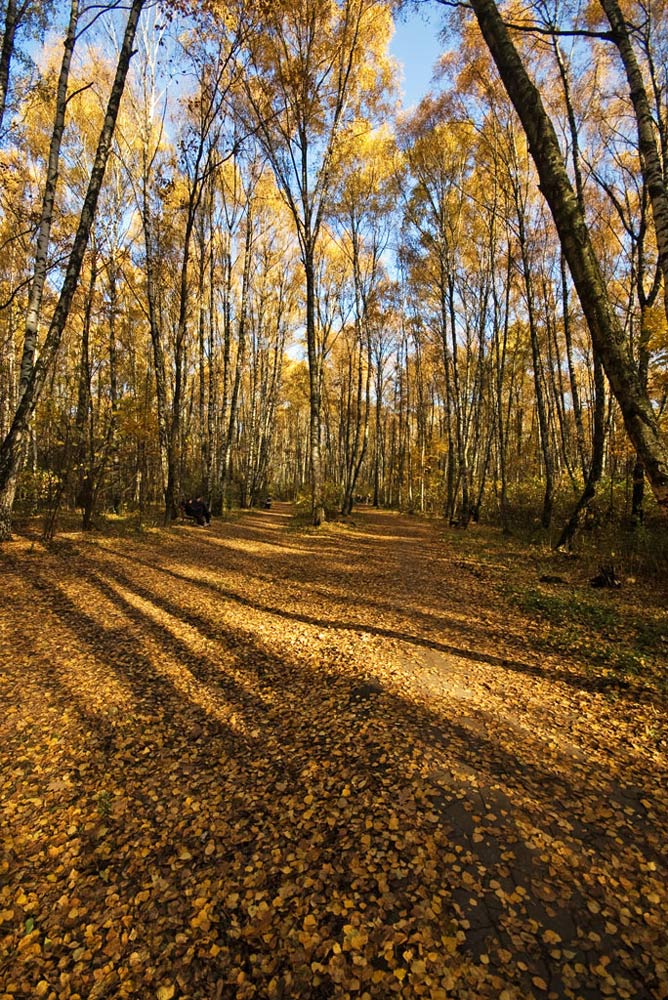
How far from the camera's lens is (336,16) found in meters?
12.7

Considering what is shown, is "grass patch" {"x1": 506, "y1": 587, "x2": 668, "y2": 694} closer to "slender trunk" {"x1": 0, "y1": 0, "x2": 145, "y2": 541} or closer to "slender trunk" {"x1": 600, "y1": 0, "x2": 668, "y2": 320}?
"slender trunk" {"x1": 600, "y1": 0, "x2": 668, "y2": 320}

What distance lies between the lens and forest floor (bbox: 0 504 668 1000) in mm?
1996

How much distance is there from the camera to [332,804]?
9.58 feet

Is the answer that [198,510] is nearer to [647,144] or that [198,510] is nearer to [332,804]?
[332,804]

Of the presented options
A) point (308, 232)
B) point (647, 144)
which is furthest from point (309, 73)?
point (647, 144)

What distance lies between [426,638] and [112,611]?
4501mm

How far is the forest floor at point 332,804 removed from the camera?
1996mm

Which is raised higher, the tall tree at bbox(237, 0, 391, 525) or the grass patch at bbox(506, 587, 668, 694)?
the tall tree at bbox(237, 0, 391, 525)

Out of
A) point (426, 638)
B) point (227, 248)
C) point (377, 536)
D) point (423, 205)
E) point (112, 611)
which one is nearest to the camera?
point (426, 638)

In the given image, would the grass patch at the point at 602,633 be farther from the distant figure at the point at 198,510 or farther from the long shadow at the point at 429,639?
the distant figure at the point at 198,510

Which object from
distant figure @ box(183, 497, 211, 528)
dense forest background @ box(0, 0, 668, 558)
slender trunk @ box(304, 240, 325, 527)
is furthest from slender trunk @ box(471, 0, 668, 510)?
distant figure @ box(183, 497, 211, 528)

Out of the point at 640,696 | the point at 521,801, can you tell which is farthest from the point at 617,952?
the point at 640,696

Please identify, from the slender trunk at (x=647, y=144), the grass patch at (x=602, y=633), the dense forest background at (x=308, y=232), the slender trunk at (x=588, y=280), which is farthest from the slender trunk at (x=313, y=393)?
the slender trunk at (x=588, y=280)

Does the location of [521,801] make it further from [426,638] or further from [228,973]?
[426,638]
